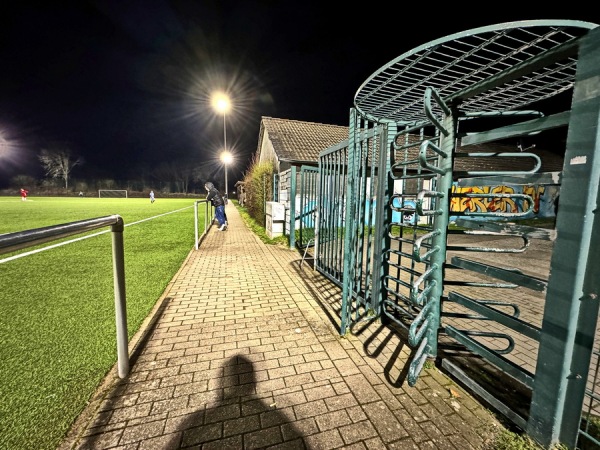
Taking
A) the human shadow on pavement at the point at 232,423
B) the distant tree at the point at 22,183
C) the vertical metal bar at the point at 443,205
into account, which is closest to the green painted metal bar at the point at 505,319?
the vertical metal bar at the point at 443,205

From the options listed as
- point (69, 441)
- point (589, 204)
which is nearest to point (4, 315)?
point (69, 441)

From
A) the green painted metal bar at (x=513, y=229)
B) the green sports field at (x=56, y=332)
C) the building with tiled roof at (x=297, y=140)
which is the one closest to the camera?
the green painted metal bar at (x=513, y=229)

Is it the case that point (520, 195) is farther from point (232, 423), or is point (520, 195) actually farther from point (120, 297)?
point (120, 297)

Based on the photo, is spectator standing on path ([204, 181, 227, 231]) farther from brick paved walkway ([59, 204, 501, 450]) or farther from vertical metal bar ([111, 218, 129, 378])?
vertical metal bar ([111, 218, 129, 378])

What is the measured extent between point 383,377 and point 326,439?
850mm

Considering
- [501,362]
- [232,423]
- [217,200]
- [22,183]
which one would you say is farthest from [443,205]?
[22,183]

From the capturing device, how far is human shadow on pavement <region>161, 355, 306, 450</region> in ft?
5.71

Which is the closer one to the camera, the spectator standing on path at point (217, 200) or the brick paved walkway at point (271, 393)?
the brick paved walkway at point (271, 393)

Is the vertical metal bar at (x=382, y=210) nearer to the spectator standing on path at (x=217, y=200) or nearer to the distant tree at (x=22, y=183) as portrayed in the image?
the spectator standing on path at (x=217, y=200)

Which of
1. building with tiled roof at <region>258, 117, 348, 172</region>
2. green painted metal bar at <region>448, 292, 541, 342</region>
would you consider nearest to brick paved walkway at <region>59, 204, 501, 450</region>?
green painted metal bar at <region>448, 292, 541, 342</region>

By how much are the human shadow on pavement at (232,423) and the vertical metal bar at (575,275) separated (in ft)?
5.10

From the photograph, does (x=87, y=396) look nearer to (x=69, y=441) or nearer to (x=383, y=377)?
(x=69, y=441)

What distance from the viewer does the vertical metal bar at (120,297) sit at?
2236 mm

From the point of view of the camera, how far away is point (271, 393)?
2.18m
